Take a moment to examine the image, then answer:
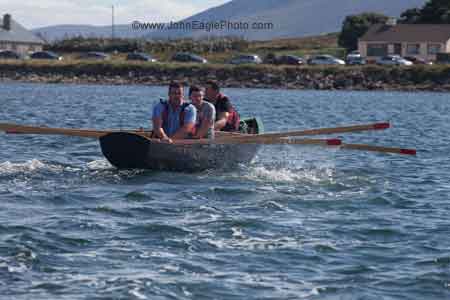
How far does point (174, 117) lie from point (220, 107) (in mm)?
1763

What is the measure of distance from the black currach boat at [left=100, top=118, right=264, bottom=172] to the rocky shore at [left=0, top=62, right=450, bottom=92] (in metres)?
55.4

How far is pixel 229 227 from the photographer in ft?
43.0

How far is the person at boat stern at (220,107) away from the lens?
1908 centimetres

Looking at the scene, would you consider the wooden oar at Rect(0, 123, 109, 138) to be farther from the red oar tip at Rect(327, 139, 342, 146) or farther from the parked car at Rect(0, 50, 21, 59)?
the parked car at Rect(0, 50, 21, 59)

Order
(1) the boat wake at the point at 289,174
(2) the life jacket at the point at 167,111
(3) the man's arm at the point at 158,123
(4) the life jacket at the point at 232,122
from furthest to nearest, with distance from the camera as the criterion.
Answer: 1. (4) the life jacket at the point at 232,122
2. (1) the boat wake at the point at 289,174
3. (2) the life jacket at the point at 167,111
4. (3) the man's arm at the point at 158,123

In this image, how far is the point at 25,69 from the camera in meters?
85.1

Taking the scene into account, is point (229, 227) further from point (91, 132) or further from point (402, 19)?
point (402, 19)

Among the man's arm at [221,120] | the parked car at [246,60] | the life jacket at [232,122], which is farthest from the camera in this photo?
the parked car at [246,60]

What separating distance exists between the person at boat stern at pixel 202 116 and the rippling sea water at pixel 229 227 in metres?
0.76

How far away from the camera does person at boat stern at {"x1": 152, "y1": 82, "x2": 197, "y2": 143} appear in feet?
57.2

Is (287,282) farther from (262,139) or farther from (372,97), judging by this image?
(372,97)

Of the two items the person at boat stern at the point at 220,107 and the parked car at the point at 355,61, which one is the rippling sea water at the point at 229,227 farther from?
the parked car at the point at 355,61

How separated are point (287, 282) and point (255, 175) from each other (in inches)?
305

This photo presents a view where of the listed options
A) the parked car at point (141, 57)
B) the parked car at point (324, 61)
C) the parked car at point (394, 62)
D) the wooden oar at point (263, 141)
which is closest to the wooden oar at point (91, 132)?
the wooden oar at point (263, 141)
